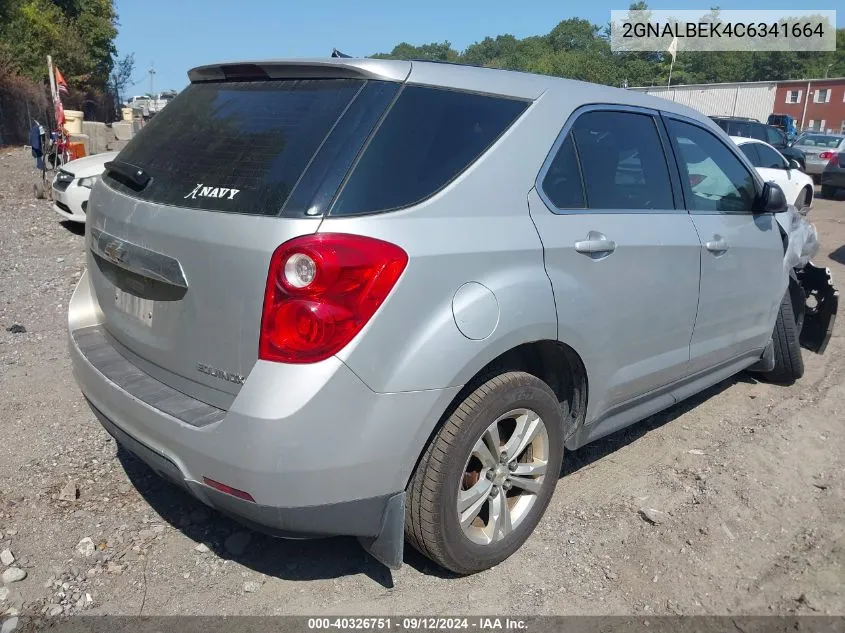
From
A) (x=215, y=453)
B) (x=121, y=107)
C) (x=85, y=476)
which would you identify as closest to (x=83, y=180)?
(x=85, y=476)

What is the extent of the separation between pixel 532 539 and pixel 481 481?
1.85 ft

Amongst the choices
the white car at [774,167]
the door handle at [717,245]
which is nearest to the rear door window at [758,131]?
the white car at [774,167]

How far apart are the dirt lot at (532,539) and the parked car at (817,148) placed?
58.1 ft

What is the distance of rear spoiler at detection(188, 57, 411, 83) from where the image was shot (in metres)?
2.45

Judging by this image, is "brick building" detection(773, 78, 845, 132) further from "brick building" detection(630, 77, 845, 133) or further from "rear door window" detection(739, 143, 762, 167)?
"rear door window" detection(739, 143, 762, 167)

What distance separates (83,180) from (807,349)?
7973 mm

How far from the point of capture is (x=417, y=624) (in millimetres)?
2557

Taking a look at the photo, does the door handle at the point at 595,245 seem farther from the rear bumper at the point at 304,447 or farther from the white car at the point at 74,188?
the white car at the point at 74,188

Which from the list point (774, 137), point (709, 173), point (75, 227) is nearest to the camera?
point (709, 173)

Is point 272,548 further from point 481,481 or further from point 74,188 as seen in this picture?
point 74,188

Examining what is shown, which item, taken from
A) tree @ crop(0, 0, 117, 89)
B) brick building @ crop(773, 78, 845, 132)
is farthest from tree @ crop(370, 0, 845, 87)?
tree @ crop(0, 0, 117, 89)

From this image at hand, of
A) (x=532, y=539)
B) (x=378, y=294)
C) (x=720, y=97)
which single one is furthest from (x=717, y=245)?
(x=720, y=97)

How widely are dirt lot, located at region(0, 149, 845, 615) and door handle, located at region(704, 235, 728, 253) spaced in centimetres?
110

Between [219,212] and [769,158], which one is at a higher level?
[219,212]
